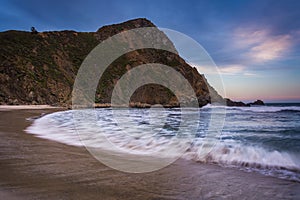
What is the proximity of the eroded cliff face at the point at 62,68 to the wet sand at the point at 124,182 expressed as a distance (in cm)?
3746

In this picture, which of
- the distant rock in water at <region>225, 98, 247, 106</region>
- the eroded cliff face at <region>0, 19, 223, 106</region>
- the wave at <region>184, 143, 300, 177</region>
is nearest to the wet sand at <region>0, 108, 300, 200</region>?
the wave at <region>184, 143, 300, 177</region>

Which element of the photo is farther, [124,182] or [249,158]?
[249,158]

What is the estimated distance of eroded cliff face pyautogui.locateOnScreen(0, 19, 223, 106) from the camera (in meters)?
37.8

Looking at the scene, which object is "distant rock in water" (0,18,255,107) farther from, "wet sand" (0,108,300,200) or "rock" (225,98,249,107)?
"wet sand" (0,108,300,200)

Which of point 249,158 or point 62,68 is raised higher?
point 62,68

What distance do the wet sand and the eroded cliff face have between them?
3746 centimetres

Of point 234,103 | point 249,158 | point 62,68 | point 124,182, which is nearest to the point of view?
point 124,182

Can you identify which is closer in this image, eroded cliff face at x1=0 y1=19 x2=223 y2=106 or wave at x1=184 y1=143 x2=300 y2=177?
wave at x1=184 y1=143 x2=300 y2=177

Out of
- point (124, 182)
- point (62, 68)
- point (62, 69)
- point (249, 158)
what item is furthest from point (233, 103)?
point (124, 182)

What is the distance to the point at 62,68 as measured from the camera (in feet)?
161

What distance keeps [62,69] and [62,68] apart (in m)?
0.42

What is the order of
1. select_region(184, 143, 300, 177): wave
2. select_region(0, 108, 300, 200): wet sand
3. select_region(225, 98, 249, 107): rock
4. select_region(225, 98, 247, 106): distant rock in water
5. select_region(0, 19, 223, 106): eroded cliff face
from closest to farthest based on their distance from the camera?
select_region(0, 108, 300, 200): wet sand < select_region(184, 143, 300, 177): wave < select_region(0, 19, 223, 106): eroded cliff face < select_region(225, 98, 249, 107): rock < select_region(225, 98, 247, 106): distant rock in water

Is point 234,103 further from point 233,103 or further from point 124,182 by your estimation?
point 124,182

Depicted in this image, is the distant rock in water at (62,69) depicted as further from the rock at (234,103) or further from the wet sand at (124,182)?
the wet sand at (124,182)
